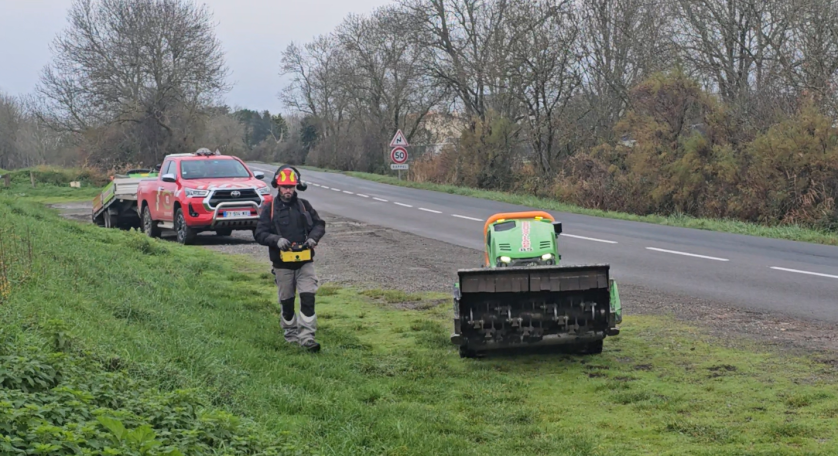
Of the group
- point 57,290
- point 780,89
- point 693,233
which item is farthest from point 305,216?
point 780,89

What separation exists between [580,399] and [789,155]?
64.1 feet

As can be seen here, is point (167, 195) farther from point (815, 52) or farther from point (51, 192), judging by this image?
point (51, 192)

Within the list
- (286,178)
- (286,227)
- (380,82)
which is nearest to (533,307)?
(286,227)

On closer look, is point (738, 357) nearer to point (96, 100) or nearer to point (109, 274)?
point (109, 274)

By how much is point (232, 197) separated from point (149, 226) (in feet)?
10.9

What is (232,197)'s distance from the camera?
18.7 m

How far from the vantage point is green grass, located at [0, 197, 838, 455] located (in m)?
5.61

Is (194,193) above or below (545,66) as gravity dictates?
below

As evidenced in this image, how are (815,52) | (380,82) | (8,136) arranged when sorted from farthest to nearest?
(8,136), (380,82), (815,52)

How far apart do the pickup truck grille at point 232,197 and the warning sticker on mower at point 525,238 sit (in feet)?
37.1

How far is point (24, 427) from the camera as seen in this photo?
13.0 feet

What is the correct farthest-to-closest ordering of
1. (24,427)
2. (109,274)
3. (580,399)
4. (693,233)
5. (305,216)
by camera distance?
(693,233), (109,274), (305,216), (580,399), (24,427)

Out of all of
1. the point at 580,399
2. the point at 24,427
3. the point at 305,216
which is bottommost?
the point at 580,399

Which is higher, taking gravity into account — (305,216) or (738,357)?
(305,216)
